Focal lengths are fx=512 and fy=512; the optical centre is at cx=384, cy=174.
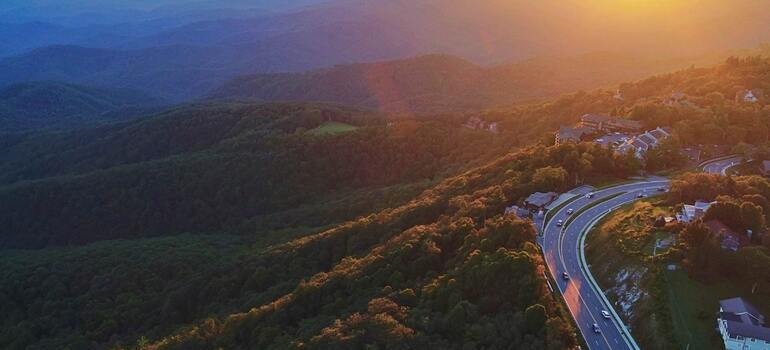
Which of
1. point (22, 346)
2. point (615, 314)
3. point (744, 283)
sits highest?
point (744, 283)

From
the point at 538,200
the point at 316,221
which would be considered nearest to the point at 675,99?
the point at 538,200

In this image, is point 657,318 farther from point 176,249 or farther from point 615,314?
point 176,249

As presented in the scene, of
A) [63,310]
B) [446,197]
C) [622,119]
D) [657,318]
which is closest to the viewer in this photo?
[657,318]

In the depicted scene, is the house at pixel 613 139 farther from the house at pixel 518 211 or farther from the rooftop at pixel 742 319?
the rooftop at pixel 742 319

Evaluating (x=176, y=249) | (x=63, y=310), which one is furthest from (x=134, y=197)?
(x=63, y=310)

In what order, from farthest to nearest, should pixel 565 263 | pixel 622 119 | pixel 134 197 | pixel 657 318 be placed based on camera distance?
pixel 134 197
pixel 622 119
pixel 565 263
pixel 657 318

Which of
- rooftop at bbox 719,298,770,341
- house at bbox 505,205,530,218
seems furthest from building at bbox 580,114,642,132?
rooftop at bbox 719,298,770,341
